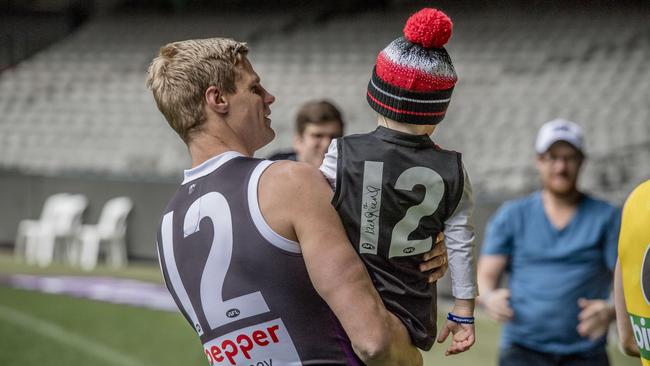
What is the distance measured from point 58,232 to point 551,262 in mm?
10531

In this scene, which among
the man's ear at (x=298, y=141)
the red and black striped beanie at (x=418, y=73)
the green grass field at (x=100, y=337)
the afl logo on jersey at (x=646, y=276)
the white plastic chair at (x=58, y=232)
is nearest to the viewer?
the red and black striped beanie at (x=418, y=73)

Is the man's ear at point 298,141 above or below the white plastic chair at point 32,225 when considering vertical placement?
above

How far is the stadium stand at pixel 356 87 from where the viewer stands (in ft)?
43.0

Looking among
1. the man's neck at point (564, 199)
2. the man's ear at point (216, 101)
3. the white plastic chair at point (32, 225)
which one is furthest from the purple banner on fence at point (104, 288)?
the man's ear at point (216, 101)

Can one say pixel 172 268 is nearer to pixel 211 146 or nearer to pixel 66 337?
pixel 211 146

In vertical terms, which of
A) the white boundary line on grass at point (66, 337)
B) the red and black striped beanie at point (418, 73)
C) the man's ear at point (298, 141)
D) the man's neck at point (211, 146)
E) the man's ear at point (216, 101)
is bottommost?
the white boundary line on grass at point (66, 337)

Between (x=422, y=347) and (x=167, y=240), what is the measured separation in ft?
2.25

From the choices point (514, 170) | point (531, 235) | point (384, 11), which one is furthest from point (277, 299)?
point (384, 11)

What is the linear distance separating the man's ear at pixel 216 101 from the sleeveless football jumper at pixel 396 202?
29cm

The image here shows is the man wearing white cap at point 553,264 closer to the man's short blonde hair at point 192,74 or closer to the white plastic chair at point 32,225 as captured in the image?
the man's short blonde hair at point 192,74

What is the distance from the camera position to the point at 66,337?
28.7 ft

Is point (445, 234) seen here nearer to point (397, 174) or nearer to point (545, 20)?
point (397, 174)

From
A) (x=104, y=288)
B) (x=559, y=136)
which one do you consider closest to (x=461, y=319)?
(x=559, y=136)

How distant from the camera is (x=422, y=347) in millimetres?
2453
